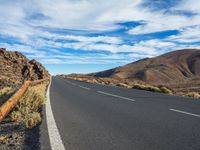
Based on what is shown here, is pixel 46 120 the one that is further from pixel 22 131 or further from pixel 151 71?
pixel 151 71

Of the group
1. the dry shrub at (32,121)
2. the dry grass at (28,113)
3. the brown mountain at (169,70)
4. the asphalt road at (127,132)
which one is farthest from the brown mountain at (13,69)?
the brown mountain at (169,70)

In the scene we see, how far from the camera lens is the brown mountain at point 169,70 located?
137 m

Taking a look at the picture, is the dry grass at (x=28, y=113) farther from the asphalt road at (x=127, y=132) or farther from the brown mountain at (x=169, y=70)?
the brown mountain at (x=169, y=70)

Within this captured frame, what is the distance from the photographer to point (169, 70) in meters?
152

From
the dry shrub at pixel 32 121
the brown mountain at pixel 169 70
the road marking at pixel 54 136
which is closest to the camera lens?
the road marking at pixel 54 136

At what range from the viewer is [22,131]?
A: 5.80 m

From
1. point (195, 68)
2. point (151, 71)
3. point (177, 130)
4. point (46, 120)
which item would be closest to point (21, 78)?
point (46, 120)

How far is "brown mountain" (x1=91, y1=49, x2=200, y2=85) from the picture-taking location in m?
137

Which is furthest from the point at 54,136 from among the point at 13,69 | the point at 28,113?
the point at 13,69

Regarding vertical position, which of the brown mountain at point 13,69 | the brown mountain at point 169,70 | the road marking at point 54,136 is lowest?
the road marking at point 54,136

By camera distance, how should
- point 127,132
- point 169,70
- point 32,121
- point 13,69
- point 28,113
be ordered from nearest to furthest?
point 127,132, point 32,121, point 28,113, point 13,69, point 169,70

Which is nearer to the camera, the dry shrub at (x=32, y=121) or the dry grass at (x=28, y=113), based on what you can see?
the dry shrub at (x=32, y=121)

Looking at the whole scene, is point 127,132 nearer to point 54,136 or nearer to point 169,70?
point 54,136

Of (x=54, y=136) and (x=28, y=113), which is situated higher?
(x=28, y=113)
